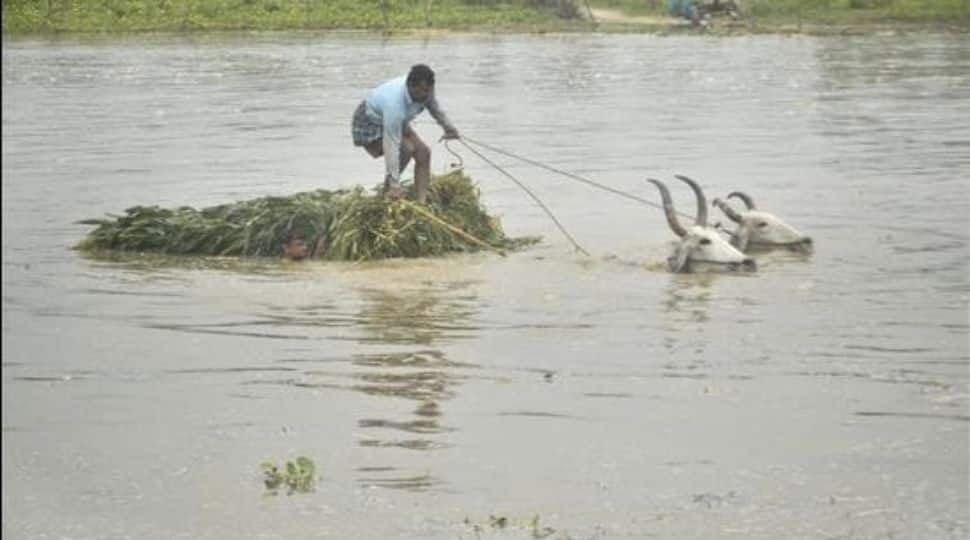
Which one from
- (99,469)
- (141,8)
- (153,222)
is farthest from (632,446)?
(141,8)

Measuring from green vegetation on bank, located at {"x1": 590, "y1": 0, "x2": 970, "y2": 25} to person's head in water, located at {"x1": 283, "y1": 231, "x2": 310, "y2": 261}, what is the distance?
108ft

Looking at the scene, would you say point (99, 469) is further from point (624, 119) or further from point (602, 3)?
point (602, 3)

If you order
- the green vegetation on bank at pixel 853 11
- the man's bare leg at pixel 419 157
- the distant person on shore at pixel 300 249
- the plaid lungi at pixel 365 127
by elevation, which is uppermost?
the plaid lungi at pixel 365 127

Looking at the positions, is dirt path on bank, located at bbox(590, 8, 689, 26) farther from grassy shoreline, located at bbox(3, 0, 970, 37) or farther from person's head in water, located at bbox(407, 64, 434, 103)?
person's head in water, located at bbox(407, 64, 434, 103)

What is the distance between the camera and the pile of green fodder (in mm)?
12289

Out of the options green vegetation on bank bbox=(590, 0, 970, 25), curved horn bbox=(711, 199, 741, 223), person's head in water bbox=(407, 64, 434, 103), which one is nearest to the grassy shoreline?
green vegetation on bank bbox=(590, 0, 970, 25)

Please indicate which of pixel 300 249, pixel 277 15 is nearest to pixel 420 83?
pixel 300 249

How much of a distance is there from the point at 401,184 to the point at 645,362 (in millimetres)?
3979

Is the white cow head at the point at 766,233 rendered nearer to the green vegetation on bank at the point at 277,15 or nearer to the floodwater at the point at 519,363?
the floodwater at the point at 519,363

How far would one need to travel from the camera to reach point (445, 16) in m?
47.5

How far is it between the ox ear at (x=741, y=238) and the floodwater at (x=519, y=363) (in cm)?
15

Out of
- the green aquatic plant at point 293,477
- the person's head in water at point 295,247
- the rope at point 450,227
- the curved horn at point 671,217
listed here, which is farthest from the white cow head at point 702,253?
the green aquatic plant at point 293,477

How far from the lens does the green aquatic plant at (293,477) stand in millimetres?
6520

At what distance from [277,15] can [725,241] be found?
125 feet
